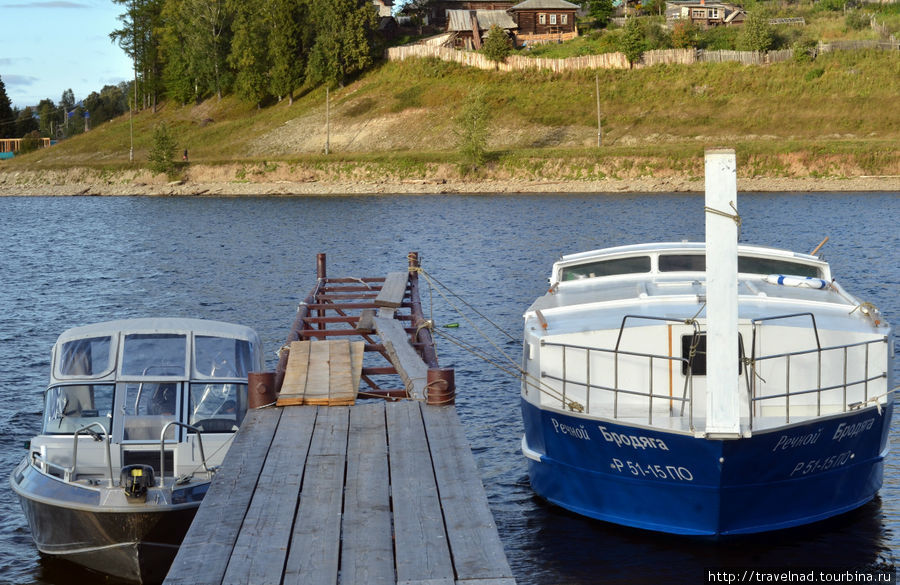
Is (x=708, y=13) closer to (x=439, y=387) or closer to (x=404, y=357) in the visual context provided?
(x=404, y=357)

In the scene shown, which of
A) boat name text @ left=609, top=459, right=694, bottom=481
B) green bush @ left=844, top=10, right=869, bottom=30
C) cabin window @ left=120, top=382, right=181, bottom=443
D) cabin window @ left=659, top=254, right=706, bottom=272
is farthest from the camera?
green bush @ left=844, top=10, right=869, bottom=30

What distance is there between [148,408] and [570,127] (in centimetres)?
9895

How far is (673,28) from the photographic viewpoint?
129 metres

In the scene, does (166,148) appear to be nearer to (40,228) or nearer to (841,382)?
(40,228)

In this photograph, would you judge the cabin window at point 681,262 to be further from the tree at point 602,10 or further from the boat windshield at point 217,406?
the tree at point 602,10

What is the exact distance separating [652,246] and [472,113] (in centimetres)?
8267

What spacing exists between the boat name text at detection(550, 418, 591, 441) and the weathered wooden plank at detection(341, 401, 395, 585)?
11.7 feet

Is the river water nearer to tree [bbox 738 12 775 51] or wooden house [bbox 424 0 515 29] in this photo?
tree [bbox 738 12 775 51]

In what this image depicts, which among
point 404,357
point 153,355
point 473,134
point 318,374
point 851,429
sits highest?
point 473,134

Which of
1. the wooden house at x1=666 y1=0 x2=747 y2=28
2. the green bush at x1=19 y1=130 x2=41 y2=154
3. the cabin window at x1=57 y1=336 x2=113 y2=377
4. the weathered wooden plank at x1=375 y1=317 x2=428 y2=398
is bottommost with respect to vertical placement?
the weathered wooden plank at x1=375 y1=317 x2=428 y2=398

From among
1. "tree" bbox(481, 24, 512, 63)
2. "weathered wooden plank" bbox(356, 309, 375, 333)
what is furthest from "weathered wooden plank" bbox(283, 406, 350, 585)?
"tree" bbox(481, 24, 512, 63)

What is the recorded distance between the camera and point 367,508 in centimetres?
990

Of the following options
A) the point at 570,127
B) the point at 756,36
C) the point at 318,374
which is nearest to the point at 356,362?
the point at 318,374

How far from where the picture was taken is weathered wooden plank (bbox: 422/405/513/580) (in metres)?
8.60
